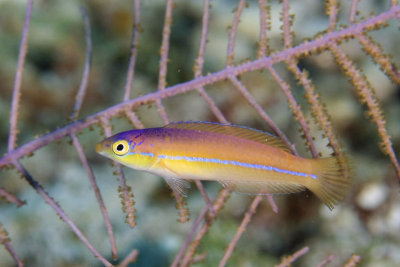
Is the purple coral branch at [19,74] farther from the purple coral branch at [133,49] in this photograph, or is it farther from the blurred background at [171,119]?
the blurred background at [171,119]

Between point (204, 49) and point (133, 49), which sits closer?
point (204, 49)

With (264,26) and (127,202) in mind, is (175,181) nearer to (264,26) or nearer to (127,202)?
(127,202)

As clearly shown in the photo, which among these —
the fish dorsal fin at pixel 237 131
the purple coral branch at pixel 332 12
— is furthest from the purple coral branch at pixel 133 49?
the purple coral branch at pixel 332 12

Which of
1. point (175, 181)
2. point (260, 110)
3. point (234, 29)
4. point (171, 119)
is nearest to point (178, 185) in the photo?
point (175, 181)

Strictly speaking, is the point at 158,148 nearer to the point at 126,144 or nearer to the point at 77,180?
the point at 126,144

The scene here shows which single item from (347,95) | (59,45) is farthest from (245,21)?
(59,45)
